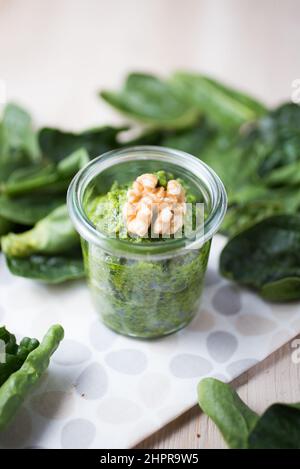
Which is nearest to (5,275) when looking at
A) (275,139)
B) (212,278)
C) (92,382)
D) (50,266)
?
(50,266)

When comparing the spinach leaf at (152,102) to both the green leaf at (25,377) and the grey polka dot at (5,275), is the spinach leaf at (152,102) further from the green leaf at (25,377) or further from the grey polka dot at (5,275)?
the green leaf at (25,377)

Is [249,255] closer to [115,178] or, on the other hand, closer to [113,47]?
[115,178]

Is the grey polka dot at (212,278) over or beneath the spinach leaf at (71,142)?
beneath

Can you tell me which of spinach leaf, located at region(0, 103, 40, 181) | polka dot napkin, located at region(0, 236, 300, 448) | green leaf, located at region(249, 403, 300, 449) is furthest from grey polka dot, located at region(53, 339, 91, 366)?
spinach leaf, located at region(0, 103, 40, 181)

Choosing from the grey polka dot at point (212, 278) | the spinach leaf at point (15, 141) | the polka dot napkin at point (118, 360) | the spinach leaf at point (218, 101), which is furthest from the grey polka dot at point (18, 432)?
the spinach leaf at point (218, 101)

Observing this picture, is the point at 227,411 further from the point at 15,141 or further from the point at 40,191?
the point at 15,141
